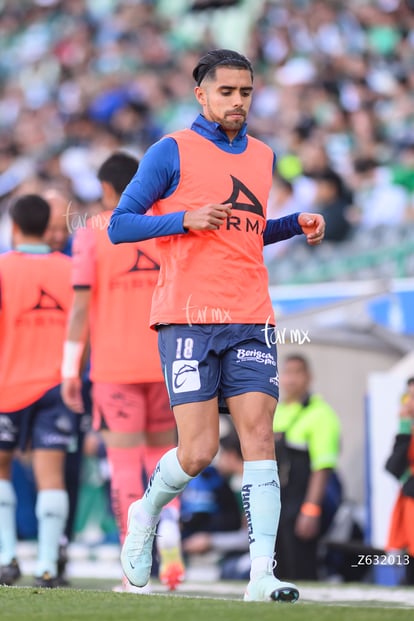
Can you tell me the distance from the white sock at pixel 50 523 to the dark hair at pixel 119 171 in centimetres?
175

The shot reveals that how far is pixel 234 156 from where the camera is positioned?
5355mm

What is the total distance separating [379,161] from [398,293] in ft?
16.3

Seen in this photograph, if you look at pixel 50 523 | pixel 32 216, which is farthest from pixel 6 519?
pixel 32 216

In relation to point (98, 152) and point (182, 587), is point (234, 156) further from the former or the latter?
point (98, 152)

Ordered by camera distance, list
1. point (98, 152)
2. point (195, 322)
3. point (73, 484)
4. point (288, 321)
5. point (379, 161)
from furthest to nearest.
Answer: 1. point (98, 152)
2. point (379, 161)
3. point (288, 321)
4. point (73, 484)
5. point (195, 322)

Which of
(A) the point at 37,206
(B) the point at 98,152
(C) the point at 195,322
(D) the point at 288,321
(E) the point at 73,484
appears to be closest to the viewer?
(C) the point at 195,322

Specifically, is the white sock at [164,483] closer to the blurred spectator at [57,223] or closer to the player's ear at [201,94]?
the player's ear at [201,94]

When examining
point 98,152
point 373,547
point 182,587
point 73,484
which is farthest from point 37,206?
point 98,152

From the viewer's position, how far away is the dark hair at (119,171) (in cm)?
714

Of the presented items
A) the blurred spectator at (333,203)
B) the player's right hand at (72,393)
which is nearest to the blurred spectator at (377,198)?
the blurred spectator at (333,203)

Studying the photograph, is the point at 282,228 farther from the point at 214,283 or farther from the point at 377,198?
the point at 377,198

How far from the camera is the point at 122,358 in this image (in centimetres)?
699

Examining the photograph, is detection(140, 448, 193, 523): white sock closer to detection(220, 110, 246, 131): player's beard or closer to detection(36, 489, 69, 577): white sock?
detection(220, 110, 246, 131): player's beard

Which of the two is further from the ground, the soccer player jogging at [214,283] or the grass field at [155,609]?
the soccer player jogging at [214,283]
